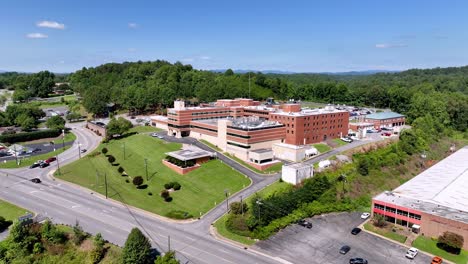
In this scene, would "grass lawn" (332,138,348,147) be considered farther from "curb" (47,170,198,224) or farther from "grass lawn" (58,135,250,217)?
"curb" (47,170,198,224)

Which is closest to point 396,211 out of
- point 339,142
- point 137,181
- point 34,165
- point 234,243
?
point 234,243

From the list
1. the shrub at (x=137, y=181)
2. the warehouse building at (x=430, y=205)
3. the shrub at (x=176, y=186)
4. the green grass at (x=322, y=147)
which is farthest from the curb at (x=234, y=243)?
the green grass at (x=322, y=147)

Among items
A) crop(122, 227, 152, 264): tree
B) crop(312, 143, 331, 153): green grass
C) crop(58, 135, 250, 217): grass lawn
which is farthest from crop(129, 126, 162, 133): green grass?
crop(122, 227, 152, 264): tree

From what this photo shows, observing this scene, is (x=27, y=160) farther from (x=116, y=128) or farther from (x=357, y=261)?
(x=357, y=261)

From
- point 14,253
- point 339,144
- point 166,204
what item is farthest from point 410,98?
point 14,253

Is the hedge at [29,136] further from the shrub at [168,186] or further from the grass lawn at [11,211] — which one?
the shrub at [168,186]
